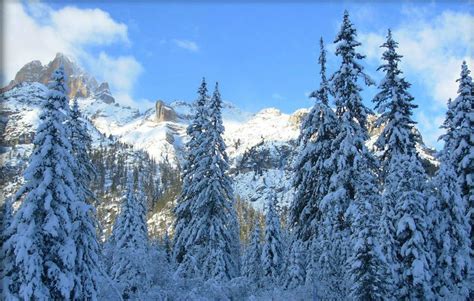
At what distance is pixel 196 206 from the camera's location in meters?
28.1

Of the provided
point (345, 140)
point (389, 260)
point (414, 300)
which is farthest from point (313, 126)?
point (414, 300)

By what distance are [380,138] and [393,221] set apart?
6.57 metres

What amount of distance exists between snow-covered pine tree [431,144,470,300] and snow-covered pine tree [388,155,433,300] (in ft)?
2.66

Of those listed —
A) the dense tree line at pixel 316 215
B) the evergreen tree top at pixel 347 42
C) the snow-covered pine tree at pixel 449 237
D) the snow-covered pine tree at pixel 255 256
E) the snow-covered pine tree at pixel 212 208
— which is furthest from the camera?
the snow-covered pine tree at pixel 255 256

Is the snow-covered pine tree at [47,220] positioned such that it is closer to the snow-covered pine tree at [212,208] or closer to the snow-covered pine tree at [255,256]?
the snow-covered pine tree at [212,208]

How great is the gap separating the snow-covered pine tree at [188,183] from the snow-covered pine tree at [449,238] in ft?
48.1

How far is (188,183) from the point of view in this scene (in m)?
30.5

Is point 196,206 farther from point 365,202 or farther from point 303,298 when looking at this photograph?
point 365,202

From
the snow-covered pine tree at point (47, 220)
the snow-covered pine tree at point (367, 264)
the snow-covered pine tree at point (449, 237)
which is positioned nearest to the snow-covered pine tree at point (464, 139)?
the snow-covered pine tree at point (449, 237)

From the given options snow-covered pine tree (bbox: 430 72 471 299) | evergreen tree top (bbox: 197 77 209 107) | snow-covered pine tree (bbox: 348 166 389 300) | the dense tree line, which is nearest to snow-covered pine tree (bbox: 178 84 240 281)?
the dense tree line

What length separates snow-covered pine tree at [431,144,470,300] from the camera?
20562mm

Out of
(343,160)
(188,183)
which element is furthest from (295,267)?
(343,160)

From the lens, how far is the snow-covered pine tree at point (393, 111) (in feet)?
80.2

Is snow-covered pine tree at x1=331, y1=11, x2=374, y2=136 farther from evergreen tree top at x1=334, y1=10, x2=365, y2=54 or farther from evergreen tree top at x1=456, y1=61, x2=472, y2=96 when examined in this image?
evergreen tree top at x1=456, y1=61, x2=472, y2=96
